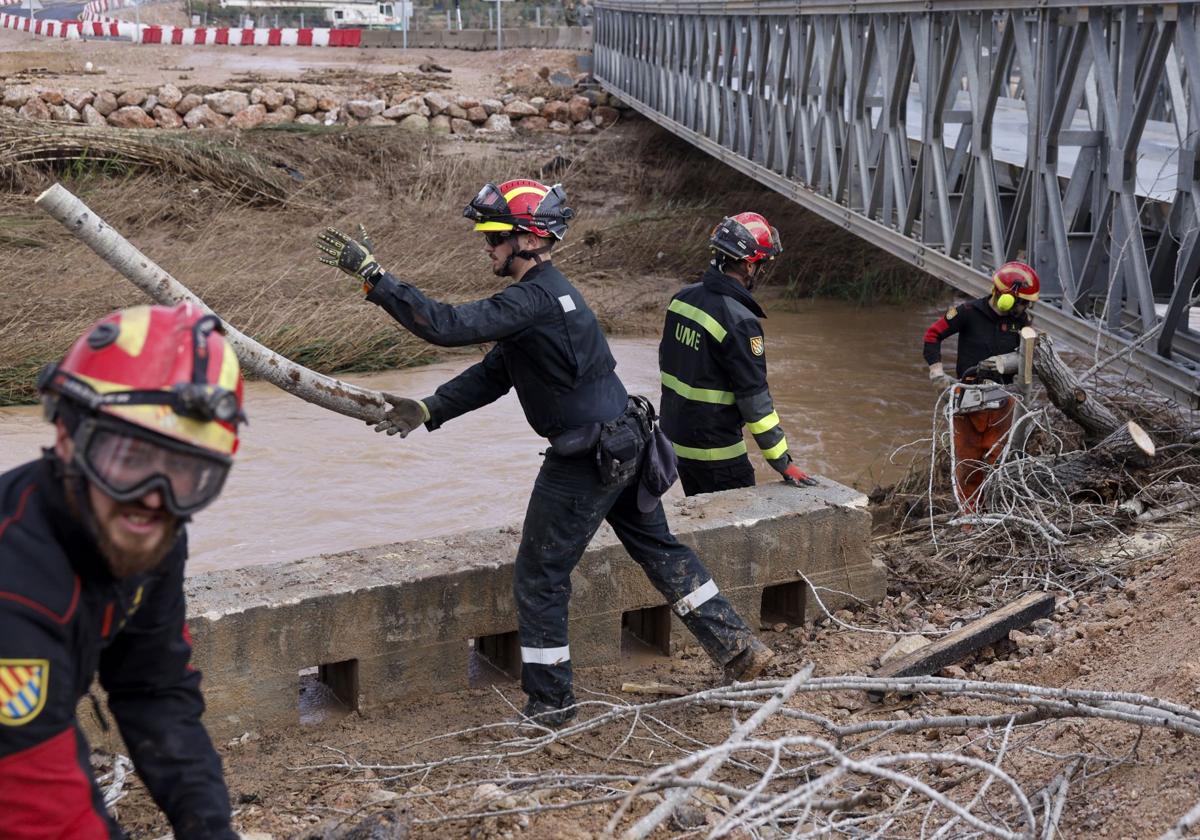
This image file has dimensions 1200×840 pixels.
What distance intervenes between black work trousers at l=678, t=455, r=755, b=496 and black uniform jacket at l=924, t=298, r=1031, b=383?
2295 mm

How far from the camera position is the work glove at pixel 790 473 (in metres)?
6.01

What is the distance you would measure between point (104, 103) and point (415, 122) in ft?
17.0

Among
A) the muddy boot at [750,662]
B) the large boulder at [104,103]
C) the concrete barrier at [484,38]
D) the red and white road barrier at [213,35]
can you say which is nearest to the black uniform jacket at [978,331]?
the muddy boot at [750,662]

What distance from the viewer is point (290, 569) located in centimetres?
499

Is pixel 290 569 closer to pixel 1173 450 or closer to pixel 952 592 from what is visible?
pixel 952 592

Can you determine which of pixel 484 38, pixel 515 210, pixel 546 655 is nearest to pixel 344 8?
pixel 484 38

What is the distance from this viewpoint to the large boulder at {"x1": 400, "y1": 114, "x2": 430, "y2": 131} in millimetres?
21500

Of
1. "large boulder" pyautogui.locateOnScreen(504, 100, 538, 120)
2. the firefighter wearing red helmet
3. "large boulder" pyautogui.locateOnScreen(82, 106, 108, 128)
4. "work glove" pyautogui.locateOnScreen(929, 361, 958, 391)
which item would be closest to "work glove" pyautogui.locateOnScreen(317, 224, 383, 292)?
the firefighter wearing red helmet

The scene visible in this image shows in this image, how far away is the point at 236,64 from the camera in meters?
27.8

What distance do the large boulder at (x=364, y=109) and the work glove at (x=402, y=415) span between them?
18.2 m

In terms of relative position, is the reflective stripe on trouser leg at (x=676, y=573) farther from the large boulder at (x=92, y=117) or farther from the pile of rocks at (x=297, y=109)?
the large boulder at (x=92, y=117)

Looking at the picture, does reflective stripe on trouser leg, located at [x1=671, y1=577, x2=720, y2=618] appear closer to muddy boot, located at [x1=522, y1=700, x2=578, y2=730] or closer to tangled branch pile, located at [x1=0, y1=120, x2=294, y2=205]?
muddy boot, located at [x1=522, y1=700, x2=578, y2=730]

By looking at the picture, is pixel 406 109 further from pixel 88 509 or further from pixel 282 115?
pixel 88 509

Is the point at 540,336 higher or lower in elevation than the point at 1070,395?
higher
